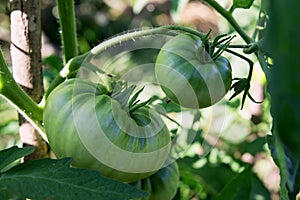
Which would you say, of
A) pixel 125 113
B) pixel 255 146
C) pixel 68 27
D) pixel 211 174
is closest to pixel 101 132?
pixel 125 113

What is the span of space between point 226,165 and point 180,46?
0.79 metres

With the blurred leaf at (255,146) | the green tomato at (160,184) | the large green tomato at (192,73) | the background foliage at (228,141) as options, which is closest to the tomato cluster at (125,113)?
the large green tomato at (192,73)

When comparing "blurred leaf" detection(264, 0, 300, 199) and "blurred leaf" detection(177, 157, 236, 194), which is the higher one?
"blurred leaf" detection(264, 0, 300, 199)

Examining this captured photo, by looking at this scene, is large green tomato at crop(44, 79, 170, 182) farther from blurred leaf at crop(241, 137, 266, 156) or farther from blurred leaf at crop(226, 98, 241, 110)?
blurred leaf at crop(241, 137, 266, 156)

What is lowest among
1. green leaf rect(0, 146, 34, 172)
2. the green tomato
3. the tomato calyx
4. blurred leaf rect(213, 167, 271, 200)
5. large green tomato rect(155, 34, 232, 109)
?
blurred leaf rect(213, 167, 271, 200)

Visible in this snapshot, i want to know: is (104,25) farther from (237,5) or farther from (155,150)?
(155,150)

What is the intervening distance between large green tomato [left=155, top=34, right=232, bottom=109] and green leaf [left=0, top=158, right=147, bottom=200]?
0.13m

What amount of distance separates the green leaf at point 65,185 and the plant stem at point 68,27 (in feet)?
0.89

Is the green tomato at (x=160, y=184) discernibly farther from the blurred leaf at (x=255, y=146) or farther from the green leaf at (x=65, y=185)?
the blurred leaf at (x=255, y=146)

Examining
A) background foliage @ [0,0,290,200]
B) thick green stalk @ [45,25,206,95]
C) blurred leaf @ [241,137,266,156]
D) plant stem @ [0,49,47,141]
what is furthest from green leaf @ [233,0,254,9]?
→ blurred leaf @ [241,137,266,156]

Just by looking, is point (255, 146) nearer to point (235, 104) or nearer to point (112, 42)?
point (235, 104)

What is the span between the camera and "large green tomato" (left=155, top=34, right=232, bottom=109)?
573 millimetres

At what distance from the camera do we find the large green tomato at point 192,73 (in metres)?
0.57

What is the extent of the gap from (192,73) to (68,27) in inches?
10.5
